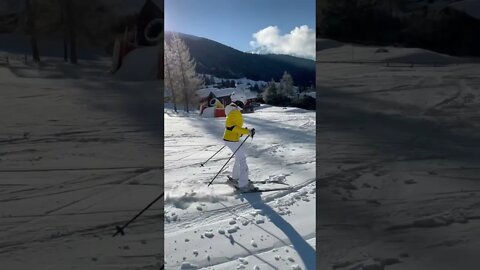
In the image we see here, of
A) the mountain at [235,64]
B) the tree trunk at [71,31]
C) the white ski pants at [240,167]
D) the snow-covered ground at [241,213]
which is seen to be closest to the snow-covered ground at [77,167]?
the tree trunk at [71,31]

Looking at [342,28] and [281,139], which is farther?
→ [281,139]

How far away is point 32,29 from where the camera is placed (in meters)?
1.30

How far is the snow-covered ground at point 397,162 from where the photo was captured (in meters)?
1.38

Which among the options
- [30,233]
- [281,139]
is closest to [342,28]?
[30,233]

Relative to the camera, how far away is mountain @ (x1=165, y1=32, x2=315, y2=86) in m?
16.0

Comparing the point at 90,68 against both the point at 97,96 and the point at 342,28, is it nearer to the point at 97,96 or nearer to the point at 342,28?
the point at 97,96

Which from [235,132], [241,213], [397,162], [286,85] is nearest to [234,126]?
[235,132]

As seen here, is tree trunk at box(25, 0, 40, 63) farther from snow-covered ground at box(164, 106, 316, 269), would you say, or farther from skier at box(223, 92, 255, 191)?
skier at box(223, 92, 255, 191)

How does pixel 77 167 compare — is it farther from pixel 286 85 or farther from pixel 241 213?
pixel 286 85

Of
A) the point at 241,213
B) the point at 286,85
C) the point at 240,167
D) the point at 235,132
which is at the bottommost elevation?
the point at 241,213

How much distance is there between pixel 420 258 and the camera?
1.40 meters

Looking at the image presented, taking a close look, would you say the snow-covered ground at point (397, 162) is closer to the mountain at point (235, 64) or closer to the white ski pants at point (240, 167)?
the white ski pants at point (240, 167)

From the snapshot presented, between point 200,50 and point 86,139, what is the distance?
15.7 metres

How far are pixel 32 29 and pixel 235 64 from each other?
19813 mm
